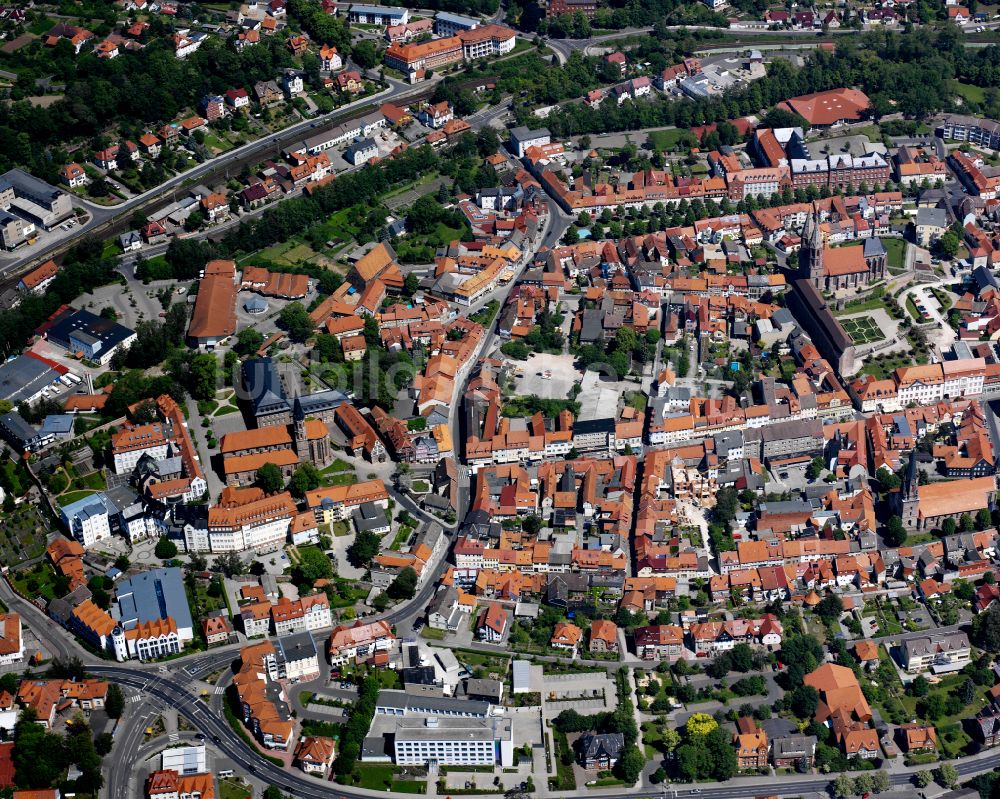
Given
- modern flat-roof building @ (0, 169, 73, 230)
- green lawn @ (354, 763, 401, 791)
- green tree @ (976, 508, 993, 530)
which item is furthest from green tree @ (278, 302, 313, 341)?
green tree @ (976, 508, 993, 530)

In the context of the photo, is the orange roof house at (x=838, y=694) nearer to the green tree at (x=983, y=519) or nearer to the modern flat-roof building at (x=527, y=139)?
the green tree at (x=983, y=519)

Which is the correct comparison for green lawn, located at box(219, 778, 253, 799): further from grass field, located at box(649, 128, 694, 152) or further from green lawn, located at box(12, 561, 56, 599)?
grass field, located at box(649, 128, 694, 152)

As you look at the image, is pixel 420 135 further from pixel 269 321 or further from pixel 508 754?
pixel 508 754

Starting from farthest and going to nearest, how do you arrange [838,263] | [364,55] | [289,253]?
[364,55]
[289,253]
[838,263]

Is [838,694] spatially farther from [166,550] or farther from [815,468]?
[166,550]

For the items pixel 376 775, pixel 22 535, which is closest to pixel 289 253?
pixel 22 535

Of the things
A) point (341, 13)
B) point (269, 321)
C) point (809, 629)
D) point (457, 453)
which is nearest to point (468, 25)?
point (341, 13)
